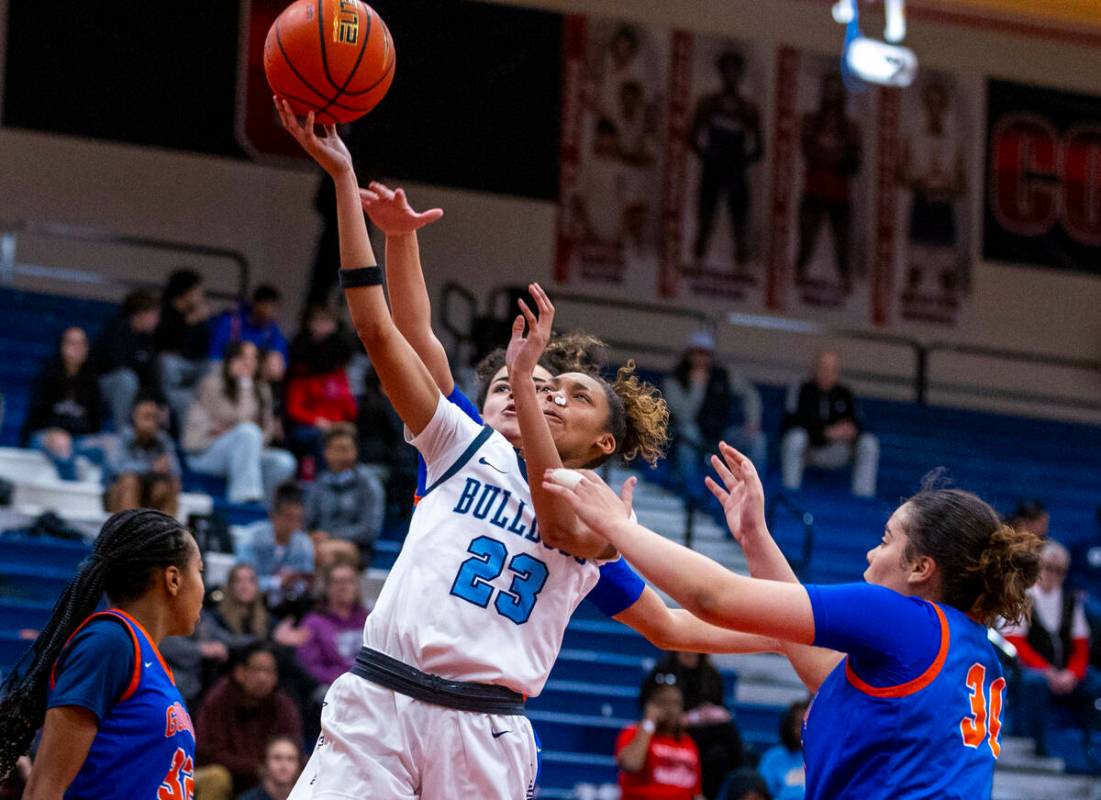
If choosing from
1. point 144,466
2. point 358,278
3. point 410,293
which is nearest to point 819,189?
point 144,466

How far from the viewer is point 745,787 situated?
28.7 ft

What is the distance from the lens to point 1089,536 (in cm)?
1409

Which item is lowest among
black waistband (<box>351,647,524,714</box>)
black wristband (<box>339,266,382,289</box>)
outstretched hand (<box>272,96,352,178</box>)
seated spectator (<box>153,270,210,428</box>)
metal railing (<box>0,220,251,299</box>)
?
black waistband (<box>351,647,524,714</box>)

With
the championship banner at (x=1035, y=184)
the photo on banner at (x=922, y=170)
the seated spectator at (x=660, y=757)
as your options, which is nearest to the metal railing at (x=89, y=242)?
the seated spectator at (x=660, y=757)

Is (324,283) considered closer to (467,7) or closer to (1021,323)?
(467,7)

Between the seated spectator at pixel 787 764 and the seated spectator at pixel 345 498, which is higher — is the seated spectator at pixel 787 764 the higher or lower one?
the lower one

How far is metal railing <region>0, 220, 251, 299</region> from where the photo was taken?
13.9 metres

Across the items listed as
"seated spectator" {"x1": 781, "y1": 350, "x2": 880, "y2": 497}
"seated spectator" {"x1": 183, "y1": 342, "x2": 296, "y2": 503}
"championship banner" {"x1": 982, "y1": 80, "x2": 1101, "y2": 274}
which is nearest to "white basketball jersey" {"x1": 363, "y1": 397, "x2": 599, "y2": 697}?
"seated spectator" {"x1": 183, "y1": 342, "x2": 296, "y2": 503}

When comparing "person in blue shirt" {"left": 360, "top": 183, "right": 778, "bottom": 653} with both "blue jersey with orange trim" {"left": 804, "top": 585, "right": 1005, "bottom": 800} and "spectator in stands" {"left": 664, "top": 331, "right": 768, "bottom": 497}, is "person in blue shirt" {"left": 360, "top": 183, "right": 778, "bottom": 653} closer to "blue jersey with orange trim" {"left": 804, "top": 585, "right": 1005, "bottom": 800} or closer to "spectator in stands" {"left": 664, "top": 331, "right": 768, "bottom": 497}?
"blue jersey with orange trim" {"left": 804, "top": 585, "right": 1005, "bottom": 800}

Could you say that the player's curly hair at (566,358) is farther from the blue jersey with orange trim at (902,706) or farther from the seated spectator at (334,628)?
the seated spectator at (334,628)

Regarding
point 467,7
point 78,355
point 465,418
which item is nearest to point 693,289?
point 467,7

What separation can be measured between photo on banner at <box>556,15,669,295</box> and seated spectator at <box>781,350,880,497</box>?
2.84 metres

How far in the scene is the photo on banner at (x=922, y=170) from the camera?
55.9 ft

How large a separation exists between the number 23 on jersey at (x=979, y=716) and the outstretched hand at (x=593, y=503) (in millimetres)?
855
